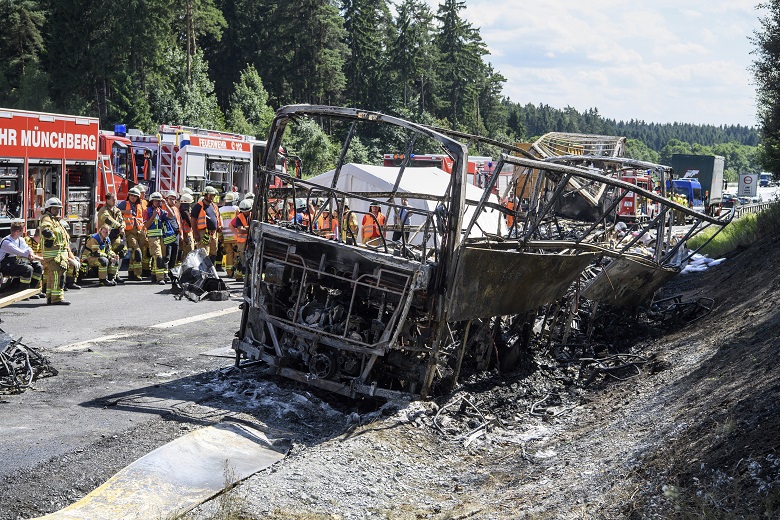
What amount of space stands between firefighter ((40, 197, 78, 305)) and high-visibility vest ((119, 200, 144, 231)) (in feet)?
7.16

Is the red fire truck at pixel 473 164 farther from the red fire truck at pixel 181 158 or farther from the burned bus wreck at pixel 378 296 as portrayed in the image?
the burned bus wreck at pixel 378 296

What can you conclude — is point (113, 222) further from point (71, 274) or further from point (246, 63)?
point (246, 63)

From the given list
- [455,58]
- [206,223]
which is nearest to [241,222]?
[206,223]

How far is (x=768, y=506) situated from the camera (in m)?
4.83

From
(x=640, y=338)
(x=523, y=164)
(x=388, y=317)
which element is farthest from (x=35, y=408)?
(x=640, y=338)

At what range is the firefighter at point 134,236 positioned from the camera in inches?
633

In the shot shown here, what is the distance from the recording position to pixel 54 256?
43.9ft

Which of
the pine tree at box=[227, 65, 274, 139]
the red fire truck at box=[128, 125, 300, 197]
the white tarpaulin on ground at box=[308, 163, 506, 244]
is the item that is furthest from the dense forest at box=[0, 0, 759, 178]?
the red fire truck at box=[128, 125, 300, 197]

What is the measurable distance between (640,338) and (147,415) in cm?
736

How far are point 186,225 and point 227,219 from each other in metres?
1.59

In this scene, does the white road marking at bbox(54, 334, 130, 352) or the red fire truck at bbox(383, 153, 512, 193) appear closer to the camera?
the white road marking at bbox(54, 334, 130, 352)

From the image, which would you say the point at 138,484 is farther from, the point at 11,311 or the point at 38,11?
the point at 38,11

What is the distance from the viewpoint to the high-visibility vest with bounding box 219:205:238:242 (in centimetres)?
1742

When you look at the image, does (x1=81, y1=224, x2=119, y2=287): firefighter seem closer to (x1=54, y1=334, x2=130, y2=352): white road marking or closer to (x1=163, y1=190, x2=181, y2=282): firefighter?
(x1=163, y1=190, x2=181, y2=282): firefighter
